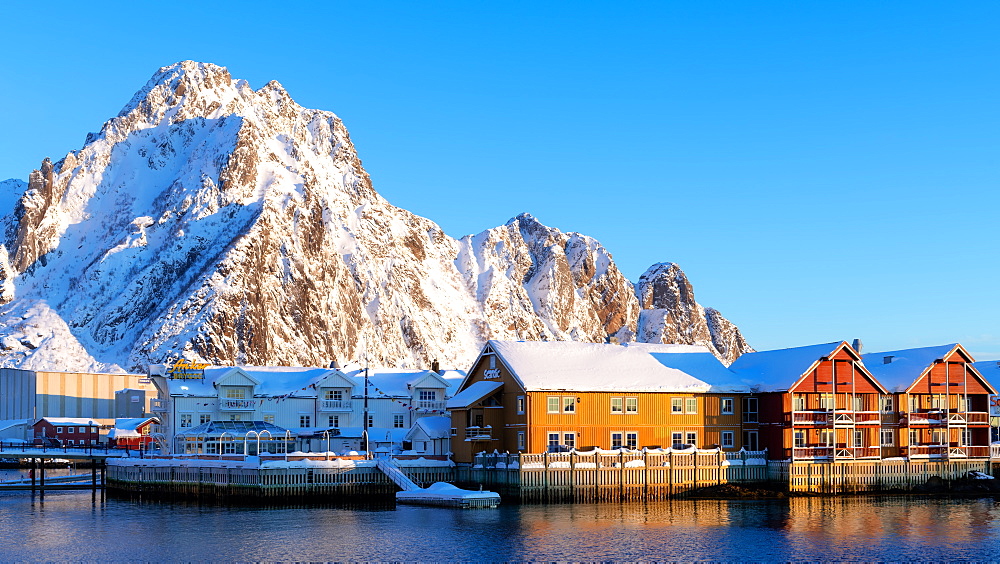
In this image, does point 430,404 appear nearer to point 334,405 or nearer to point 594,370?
point 334,405

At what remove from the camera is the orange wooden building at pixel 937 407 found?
275ft

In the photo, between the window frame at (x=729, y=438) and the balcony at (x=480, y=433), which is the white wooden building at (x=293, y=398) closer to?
the balcony at (x=480, y=433)

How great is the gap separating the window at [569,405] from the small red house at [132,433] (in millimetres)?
75096

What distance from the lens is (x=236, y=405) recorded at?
112 metres

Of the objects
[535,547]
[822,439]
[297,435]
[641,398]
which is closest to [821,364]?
[822,439]

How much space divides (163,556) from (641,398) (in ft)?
123

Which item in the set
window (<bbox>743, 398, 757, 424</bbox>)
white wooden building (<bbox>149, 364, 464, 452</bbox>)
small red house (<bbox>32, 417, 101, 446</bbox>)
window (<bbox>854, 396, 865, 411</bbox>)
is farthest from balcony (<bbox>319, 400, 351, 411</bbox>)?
small red house (<bbox>32, 417, 101, 446</bbox>)

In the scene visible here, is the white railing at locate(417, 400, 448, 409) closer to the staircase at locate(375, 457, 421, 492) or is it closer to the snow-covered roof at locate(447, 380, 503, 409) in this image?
the snow-covered roof at locate(447, 380, 503, 409)

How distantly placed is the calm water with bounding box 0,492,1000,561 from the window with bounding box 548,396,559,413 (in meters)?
7.87

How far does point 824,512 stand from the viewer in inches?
2643

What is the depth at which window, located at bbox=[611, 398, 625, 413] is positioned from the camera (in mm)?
77375

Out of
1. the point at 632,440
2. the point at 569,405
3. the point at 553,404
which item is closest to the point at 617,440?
the point at 632,440

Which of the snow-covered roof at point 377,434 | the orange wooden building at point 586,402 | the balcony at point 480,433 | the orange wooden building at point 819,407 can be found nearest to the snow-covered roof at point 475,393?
the orange wooden building at point 586,402

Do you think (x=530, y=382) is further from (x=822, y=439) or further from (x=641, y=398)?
(x=822, y=439)
